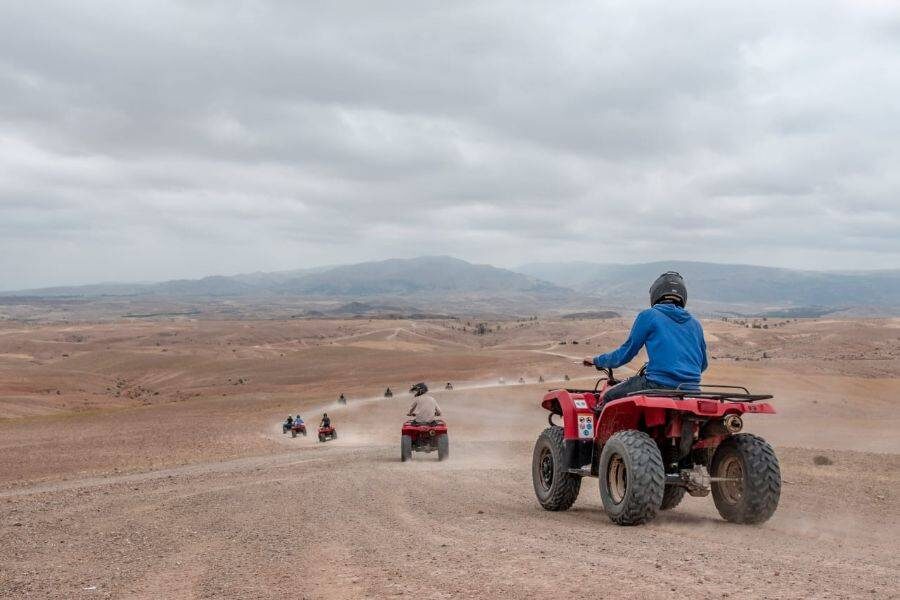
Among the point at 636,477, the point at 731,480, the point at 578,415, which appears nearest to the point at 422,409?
the point at 578,415

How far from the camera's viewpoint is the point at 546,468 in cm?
919

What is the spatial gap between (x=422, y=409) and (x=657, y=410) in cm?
1024

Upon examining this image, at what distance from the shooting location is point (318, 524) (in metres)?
8.10

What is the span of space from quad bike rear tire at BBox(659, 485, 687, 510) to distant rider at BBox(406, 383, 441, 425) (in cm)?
883

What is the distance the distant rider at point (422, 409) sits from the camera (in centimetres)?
1711

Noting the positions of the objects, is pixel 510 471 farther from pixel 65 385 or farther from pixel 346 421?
pixel 65 385

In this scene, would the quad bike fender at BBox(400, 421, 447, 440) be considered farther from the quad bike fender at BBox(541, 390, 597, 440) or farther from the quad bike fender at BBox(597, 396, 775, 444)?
the quad bike fender at BBox(597, 396, 775, 444)

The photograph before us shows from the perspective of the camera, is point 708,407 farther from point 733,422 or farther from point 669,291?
point 669,291

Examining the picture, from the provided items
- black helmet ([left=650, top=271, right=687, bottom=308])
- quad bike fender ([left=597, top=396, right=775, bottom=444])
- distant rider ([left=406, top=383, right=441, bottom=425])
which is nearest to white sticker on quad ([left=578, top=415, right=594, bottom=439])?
quad bike fender ([left=597, top=396, right=775, bottom=444])

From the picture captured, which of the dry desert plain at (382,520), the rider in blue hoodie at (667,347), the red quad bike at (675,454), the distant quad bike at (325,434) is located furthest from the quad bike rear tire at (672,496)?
the distant quad bike at (325,434)

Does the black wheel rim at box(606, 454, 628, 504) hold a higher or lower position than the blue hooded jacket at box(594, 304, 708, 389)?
lower

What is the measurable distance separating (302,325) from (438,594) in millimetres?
134673

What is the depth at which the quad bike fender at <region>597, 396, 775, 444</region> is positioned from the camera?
7.01m

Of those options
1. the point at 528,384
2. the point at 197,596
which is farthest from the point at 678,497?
the point at 528,384
